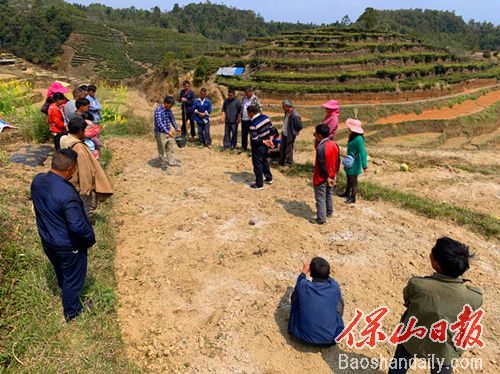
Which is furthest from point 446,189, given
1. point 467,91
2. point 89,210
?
point 467,91

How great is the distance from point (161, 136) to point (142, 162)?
1151 mm

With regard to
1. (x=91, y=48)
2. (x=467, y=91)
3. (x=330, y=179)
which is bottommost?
(x=330, y=179)

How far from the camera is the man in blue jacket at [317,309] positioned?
3.35 meters

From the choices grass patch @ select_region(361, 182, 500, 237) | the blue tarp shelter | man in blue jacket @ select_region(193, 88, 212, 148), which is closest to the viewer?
grass patch @ select_region(361, 182, 500, 237)

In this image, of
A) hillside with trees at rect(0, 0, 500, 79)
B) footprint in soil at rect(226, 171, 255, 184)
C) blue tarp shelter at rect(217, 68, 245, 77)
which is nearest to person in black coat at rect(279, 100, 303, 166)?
footprint in soil at rect(226, 171, 255, 184)

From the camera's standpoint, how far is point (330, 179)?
5.51 meters

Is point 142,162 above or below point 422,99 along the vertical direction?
below

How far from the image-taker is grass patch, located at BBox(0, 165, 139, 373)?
3.06 m

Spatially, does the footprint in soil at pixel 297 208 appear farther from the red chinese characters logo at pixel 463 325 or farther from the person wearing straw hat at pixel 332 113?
the red chinese characters logo at pixel 463 325

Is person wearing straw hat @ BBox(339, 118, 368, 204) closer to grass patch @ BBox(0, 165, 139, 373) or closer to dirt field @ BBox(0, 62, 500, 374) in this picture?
dirt field @ BBox(0, 62, 500, 374)

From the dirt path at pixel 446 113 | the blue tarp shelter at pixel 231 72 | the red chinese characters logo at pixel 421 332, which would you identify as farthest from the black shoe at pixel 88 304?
the blue tarp shelter at pixel 231 72

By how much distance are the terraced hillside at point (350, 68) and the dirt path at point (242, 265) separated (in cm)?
2464

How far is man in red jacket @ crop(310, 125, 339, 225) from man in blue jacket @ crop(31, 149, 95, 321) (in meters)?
3.49

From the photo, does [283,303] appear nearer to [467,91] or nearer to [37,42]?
[467,91]
